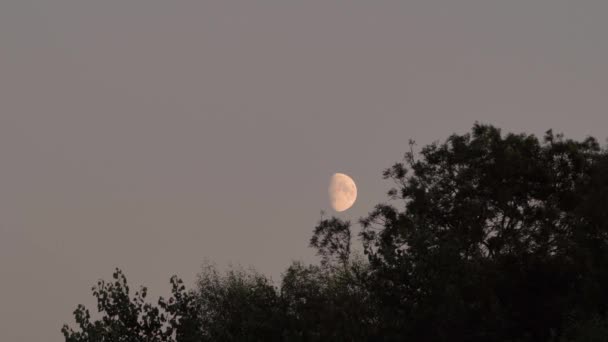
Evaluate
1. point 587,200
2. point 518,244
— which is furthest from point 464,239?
point 587,200

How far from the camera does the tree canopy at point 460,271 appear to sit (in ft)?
218

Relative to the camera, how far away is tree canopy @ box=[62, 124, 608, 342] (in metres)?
66.3

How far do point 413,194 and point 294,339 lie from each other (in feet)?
54.7

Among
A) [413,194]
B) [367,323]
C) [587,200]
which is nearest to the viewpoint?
[367,323]

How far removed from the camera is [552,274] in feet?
248

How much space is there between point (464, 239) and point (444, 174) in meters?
6.77

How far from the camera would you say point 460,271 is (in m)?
69.4

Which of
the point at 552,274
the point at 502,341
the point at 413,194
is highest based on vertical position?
the point at 413,194

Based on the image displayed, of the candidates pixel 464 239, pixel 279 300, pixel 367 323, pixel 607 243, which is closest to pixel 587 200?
pixel 607 243

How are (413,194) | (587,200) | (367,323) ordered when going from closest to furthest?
(367,323)
(587,200)
(413,194)

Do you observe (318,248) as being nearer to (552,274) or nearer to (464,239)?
(464,239)

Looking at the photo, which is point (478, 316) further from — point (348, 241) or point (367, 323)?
point (348, 241)

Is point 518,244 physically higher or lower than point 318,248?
lower

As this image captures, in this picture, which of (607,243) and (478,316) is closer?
(478,316)
